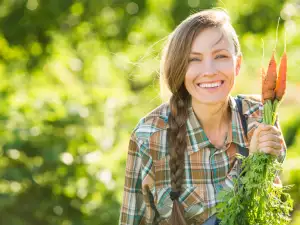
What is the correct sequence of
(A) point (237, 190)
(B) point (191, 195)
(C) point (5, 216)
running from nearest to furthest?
(A) point (237, 190), (B) point (191, 195), (C) point (5, 216)

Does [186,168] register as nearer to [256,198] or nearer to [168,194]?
[168,194]

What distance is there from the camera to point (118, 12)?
5.31 m

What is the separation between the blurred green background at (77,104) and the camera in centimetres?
489

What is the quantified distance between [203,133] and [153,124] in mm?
208

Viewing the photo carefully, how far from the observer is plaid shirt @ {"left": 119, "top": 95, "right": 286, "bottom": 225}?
2785mm

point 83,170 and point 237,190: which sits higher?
point 83,170

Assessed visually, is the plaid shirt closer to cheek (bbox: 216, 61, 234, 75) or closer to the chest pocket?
the chest pocket

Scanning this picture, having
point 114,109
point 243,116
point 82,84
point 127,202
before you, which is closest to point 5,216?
point 114,109

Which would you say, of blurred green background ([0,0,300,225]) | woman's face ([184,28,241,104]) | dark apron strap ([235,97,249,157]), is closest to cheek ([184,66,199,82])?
woman's face ([184,28,241,104])

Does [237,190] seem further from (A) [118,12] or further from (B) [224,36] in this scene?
(A) [118,12]

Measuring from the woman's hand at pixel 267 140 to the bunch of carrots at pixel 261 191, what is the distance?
0.08 ft

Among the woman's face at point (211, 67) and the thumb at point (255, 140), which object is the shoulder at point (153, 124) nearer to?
the woman's face at point (211, 67)

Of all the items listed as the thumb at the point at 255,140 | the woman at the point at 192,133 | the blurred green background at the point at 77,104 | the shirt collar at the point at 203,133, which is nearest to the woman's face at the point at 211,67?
the woman at the point at 192,133

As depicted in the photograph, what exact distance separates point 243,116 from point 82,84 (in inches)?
131
